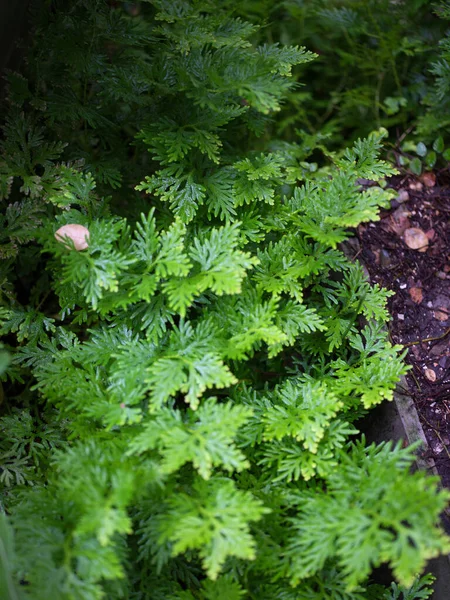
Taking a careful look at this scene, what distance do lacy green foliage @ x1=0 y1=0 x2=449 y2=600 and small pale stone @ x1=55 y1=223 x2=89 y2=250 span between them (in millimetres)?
42

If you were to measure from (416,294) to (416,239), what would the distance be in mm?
246

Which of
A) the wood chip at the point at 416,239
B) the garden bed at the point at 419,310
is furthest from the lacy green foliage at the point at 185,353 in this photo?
the wood chip at the point at 416,239

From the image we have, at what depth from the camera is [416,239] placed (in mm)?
2158

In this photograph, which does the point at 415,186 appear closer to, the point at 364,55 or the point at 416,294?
the point at 416,294

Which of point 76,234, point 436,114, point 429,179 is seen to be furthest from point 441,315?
point 76,234

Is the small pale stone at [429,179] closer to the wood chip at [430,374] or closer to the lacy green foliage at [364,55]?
the lacy green foliage at [364,55]

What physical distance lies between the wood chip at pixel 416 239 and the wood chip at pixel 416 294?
0.18 metres

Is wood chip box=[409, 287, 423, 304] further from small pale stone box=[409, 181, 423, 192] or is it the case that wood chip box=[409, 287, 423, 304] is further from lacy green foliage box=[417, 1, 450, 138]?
lacy green foliage box=[417, 1, 450, 138]

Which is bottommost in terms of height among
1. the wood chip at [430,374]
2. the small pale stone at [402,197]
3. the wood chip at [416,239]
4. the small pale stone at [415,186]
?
the wood chip at [430,374]

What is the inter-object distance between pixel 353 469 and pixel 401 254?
3.33 ft

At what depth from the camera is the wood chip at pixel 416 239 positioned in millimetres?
2145

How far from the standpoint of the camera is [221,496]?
1.31m

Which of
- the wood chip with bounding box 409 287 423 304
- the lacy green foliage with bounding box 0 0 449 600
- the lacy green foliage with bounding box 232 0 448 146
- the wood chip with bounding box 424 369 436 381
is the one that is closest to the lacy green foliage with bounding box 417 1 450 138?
the lacy green foliage with bounding box 232 0 448 146

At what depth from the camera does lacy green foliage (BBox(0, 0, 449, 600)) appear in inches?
49.8
